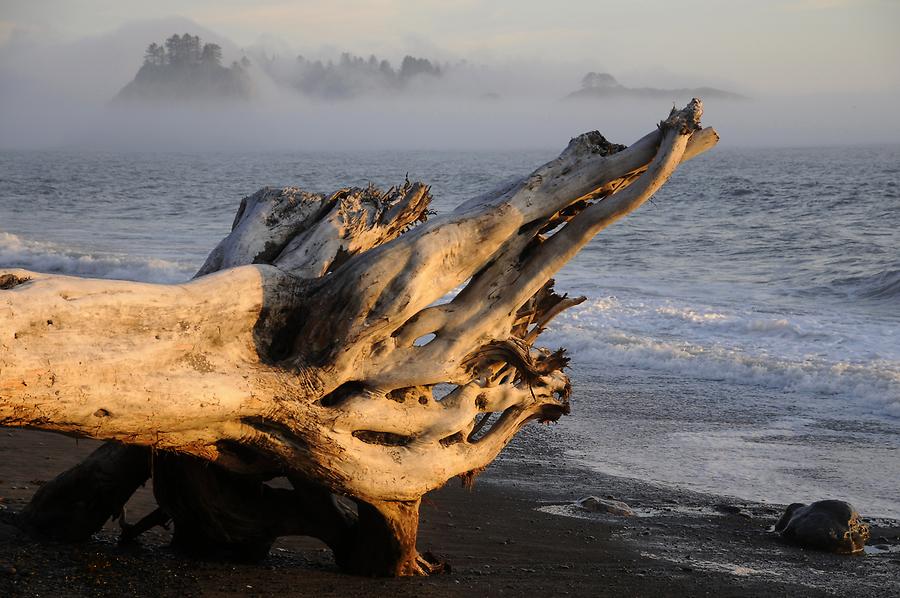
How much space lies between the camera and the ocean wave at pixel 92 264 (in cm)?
1731

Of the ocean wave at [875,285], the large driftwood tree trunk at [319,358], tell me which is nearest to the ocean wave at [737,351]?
the ocean wave at [875,285]

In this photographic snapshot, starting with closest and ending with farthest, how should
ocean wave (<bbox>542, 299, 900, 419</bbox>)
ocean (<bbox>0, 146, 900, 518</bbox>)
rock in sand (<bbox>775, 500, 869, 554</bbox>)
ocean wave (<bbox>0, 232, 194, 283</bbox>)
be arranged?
A: rock in sand (<bbox>775, 500, 869, 554</bbox>)
ocean (<bbox>0, 146, 900, 518</bbox>)
ocean wave (<bbox>542, 299, 900, 419</bbox>)
ocean wave (<bbox>0, 232, 194, 283</bbox>)

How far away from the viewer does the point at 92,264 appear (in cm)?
1809

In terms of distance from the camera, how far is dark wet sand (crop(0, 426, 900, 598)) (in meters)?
4.23

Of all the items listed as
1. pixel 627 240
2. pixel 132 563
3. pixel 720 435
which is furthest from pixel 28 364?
pixel 627 240

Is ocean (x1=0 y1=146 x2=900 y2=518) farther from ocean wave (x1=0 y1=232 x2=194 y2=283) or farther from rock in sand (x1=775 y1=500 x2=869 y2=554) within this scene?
rock in sand (x1=775 y1=500 x2=869 y2=554)

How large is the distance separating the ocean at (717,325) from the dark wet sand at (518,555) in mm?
588

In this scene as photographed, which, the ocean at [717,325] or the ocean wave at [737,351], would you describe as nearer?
the ocean at [717,325]

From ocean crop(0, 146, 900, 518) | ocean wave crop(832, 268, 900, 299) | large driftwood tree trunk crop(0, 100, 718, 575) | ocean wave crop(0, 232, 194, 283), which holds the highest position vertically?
large driftwood tree trunk crop(0, 100, 718, 575)

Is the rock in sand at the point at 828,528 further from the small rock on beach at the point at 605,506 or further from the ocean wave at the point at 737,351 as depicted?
the ocean wave at the point at 737,351

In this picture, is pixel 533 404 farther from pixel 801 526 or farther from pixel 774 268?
pixel 774 268

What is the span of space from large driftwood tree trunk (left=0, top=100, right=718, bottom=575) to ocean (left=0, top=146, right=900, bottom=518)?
261cm

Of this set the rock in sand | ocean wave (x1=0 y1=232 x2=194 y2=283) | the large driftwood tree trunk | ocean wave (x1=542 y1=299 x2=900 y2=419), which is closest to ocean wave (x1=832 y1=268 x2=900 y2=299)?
ocean wave (x1=542 y1=299 x2=900 y2=419)

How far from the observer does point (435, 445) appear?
4.53m
